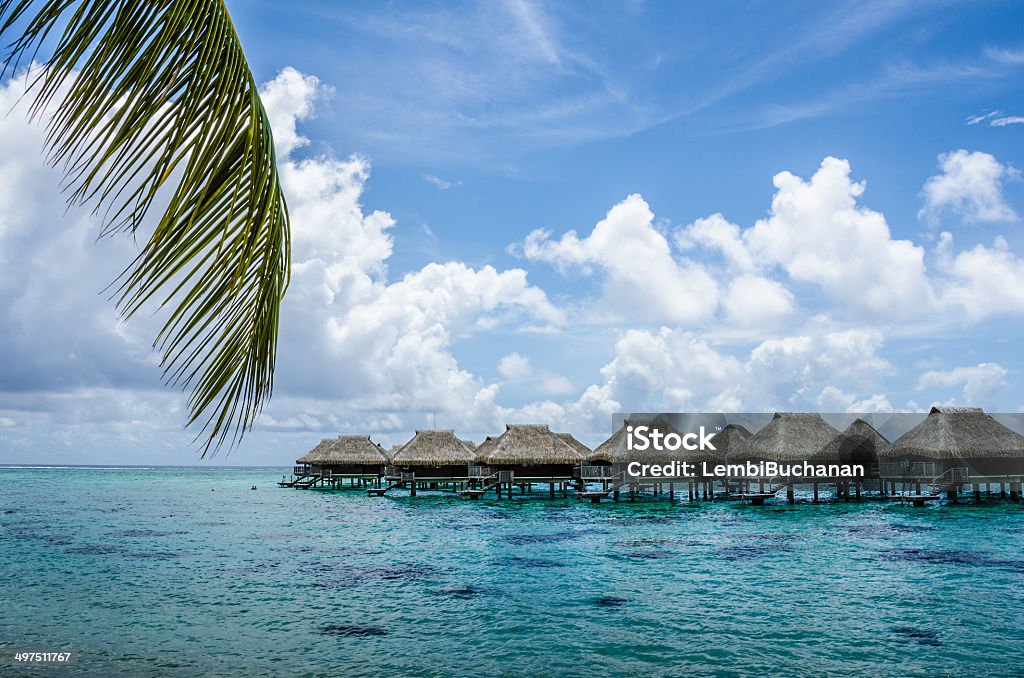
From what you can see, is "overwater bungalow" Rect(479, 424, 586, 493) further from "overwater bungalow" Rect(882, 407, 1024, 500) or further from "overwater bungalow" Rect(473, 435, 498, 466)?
"overwater bungalow" Rect(882, 407, 1024, 500)

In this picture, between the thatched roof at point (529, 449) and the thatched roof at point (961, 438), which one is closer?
the thatched roof at point (961, 438)

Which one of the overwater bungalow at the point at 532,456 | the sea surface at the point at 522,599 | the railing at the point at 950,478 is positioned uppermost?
the overwater bungalow at the point at 532,456

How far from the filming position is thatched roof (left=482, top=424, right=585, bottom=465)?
3584 centimetres

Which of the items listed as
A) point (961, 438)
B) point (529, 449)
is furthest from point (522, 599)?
point (961, 438)

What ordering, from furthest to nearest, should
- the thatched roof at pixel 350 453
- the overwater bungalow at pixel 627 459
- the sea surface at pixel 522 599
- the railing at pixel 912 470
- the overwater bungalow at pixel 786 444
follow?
the thatched roof at pixel 350 453, the overwater bungalow at pixel 627 459, the overwater bungalow at pixel 786 444, the railing at pixel 912 470, the sea surface at pixel 522 599

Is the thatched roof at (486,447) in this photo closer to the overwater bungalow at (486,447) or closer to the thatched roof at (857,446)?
the overwater bungalow at (486,447)

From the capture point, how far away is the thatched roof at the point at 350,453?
45.0m

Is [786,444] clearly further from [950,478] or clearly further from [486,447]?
[486,447]

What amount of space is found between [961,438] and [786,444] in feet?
24.2

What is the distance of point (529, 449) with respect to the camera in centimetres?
3628

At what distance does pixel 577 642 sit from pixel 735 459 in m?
28.2

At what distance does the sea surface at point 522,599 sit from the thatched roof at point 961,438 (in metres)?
7.33

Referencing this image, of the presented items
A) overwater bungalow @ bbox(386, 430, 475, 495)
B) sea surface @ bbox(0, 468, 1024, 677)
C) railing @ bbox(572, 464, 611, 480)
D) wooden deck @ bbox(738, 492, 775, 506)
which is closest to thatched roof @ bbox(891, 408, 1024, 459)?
wooden deck @ bbox(738, 492, 775, 506)

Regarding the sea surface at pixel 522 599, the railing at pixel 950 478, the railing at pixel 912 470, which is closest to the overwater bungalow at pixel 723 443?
the railing at pixel 912 470
